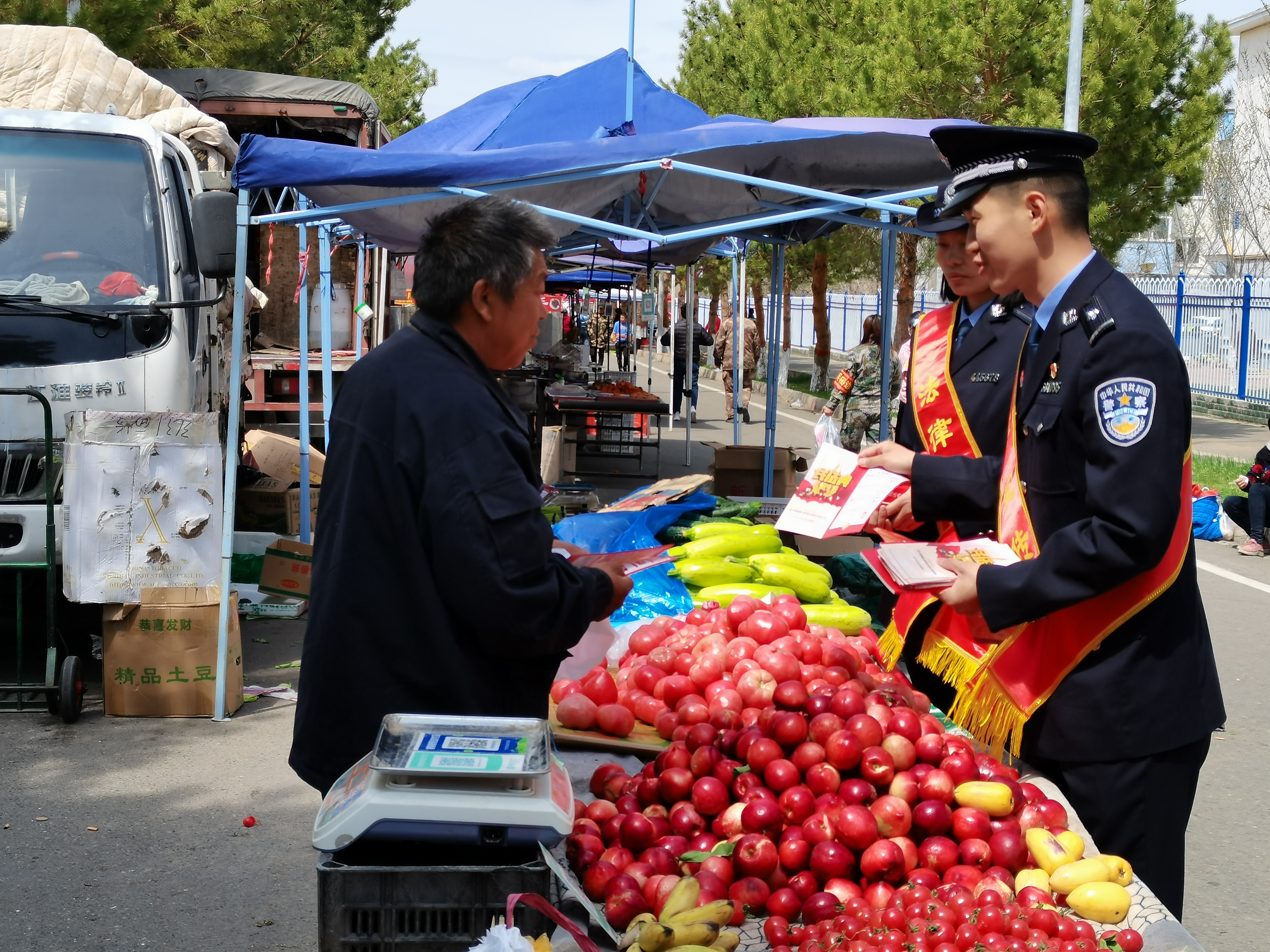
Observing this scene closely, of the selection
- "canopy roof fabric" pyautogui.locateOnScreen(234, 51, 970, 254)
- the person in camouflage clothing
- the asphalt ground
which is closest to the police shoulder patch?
the asphalt ground

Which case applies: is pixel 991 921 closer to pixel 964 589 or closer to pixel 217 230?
pixel 964 589

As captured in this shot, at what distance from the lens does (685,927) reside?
243 centimetres

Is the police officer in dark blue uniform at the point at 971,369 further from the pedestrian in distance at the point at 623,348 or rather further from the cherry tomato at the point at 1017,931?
the pedestrian in distance at the point at 623,348

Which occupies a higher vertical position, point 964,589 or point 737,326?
point 737,326

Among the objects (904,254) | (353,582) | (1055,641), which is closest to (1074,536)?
(1055,641)

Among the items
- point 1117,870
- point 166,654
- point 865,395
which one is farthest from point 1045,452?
point 865,395

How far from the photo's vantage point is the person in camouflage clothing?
12375 millimetres

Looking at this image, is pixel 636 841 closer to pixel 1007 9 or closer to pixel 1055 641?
pixel 1055 641

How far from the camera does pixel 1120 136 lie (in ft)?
60.4

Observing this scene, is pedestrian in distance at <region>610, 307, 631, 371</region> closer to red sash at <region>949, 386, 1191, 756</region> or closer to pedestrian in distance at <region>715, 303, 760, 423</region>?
pedestrian in distance at <region>715, 303, 760, 423</region>

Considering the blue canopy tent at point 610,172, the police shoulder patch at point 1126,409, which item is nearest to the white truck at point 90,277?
the blue canopy tent at point 610,172

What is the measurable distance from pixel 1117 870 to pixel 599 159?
4.62 meters

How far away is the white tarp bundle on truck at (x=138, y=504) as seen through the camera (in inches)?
242

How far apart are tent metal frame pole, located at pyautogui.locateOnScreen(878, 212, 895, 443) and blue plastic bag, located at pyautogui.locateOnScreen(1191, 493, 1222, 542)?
10.9 ft
